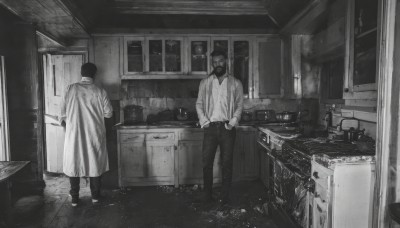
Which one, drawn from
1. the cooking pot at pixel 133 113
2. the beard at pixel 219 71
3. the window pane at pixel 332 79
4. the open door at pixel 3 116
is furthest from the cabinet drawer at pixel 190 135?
the open door at pixel 3 116

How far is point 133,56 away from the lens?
486cm

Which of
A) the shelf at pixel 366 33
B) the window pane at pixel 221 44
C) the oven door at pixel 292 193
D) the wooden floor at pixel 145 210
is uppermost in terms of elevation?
the window pane at pixel 221 44

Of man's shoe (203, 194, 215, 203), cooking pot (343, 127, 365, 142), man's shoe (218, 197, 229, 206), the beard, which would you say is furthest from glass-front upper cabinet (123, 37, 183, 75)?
cooking pot (343, 127, 365, 142)

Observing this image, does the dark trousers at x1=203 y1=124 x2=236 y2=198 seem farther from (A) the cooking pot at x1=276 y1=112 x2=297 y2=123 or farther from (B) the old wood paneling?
(B) the old wood paneling

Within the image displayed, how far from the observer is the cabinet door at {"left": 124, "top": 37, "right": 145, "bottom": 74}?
482cm

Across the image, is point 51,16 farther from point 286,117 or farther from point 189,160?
point 286,117

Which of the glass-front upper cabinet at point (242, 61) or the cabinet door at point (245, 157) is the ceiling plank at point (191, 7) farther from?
the cabinet door at point (245, 157)

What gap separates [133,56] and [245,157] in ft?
8.06

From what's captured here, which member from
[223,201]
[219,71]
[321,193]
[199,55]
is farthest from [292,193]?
[199,55]

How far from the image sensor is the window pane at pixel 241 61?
4.94 metres

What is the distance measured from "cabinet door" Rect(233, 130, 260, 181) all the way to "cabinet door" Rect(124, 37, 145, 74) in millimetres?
1966

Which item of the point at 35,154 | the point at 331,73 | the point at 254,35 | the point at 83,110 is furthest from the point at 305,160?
the point at 35,154

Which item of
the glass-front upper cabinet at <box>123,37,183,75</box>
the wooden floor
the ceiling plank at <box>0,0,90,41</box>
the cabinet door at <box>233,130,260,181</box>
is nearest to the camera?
the wooden floor

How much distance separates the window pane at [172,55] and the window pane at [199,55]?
23 centimetres
